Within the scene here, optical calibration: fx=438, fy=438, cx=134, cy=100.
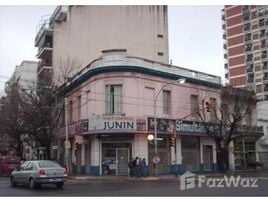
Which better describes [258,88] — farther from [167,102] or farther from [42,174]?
[42,174]

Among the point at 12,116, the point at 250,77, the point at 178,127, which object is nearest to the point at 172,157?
the point at 178,127

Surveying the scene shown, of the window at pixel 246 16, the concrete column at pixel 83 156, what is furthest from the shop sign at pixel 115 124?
the window at pixel 246 16

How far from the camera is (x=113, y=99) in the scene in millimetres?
35812

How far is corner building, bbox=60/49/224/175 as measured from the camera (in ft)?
115

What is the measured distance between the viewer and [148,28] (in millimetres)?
48438

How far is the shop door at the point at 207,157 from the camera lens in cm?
4104

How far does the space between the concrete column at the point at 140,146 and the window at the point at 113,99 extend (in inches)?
105

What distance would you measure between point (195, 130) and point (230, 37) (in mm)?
64259

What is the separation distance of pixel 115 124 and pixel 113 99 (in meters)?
2.67

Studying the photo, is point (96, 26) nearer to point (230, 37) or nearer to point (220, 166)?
point (220, 166)

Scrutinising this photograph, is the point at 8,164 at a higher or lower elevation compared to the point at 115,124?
lower

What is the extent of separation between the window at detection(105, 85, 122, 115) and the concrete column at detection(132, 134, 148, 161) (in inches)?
105

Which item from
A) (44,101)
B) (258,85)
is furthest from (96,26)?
(258,85)

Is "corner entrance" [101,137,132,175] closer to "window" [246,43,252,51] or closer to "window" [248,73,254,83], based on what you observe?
"window" [248,73,254,83]
